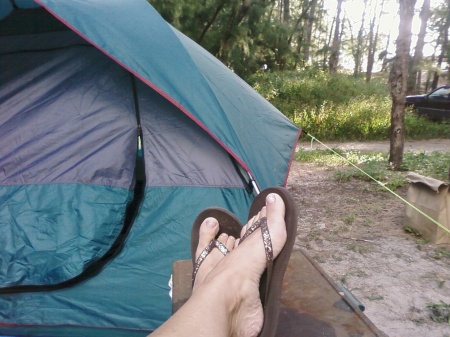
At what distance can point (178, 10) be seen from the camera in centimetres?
622

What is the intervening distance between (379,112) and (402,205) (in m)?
5.62

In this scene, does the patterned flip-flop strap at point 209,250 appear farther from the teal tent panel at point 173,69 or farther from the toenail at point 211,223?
the teal tent panel at point 173,69

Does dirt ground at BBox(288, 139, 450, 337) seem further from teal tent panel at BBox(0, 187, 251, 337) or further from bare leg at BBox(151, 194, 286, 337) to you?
bare leg at BBox(151, 194, 286, 337)

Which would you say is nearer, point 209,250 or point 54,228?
point 209,250

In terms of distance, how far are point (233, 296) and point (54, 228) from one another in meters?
1.25

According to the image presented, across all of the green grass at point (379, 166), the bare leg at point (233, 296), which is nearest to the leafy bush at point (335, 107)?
the green grass at point (379, 166)

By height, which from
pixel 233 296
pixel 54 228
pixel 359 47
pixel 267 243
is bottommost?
pixel 54 228

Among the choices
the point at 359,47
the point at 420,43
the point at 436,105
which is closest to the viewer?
the point at 436,105

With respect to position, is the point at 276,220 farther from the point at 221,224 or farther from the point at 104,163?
the point at 104,163

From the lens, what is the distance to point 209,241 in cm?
148

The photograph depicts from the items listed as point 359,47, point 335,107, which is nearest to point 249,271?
point 335,107

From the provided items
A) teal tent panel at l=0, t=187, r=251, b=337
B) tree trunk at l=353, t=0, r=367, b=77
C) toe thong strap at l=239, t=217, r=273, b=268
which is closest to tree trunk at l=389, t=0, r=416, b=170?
teal tent panel at l=0, t=187, r=251, b=337

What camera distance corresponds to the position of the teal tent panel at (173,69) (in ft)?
6.10

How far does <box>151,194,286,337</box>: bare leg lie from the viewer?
101cm
